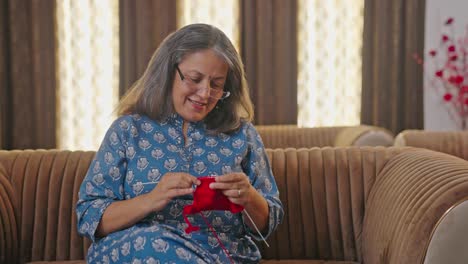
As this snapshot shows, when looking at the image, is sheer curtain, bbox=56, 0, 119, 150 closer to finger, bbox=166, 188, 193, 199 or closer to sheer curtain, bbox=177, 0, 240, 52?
sheer curtain, bbox=177, 0, 240, 52

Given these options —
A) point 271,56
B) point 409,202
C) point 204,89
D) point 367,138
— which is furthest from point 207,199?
point 271,56

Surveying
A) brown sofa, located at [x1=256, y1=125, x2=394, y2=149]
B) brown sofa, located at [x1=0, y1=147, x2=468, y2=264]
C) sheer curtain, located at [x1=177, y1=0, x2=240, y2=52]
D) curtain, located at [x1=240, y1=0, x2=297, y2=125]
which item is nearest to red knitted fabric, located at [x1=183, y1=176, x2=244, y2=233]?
brown sofa, located at [x1=0, y1=147, x2=468, y2=264]

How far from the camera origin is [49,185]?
2.13 m

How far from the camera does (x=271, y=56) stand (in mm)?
5219

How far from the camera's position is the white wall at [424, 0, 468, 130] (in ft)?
16.8

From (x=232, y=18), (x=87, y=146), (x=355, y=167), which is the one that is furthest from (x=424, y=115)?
(x=355, y=167)

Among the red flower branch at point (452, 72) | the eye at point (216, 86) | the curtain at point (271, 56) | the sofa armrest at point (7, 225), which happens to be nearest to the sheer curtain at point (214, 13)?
the curtain at point (271, 56)

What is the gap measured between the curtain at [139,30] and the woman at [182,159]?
3404 millimetres

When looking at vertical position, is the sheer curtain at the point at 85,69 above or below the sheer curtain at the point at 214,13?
below

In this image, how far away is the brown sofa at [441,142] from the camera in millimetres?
2908

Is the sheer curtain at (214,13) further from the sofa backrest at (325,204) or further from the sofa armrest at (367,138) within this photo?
the sofa backrest at (325,204)

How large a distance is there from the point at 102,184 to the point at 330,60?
12.9 feet

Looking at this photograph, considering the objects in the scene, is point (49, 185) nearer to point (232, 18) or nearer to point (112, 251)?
point (112, 251)

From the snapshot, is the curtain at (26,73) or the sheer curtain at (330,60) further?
the sheer curtain at (330,60)
